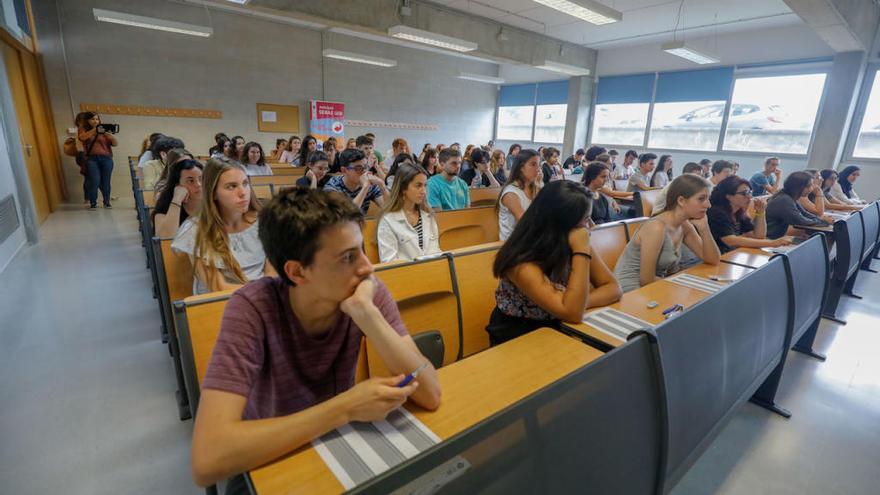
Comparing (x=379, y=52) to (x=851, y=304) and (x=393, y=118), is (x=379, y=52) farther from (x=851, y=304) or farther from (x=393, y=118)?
(x=851, y=304)

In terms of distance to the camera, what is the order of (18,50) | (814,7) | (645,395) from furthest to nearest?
(18,50)
(814,7)
(645,395)

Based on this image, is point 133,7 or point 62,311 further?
point 133,7

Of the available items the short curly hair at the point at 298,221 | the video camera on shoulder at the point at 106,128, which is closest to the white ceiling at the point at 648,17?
the video camera on shoulder at the point at 106,128

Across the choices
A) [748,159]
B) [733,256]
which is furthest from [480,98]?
[733,256]

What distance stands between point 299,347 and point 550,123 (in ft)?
39.2

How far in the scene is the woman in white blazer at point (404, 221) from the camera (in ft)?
8.36

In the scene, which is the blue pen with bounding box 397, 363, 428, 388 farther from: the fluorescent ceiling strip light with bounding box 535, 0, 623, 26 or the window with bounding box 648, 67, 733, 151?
the window with bounding box 648, 67, 733, 151

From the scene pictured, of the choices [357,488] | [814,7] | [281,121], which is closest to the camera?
[357,488]

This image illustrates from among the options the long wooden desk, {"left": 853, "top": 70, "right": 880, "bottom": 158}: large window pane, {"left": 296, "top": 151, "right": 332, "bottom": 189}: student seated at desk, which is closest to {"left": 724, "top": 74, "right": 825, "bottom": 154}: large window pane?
{"left": 853, "top": 70, "right": 880, "bottom": 158}: large window pane

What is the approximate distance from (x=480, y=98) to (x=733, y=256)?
36.6 feet

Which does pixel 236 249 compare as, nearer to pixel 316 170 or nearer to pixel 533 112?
pixel 316 170

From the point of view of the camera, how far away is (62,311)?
3.08 meters

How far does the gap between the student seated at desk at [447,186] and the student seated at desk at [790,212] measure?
2.96 meters

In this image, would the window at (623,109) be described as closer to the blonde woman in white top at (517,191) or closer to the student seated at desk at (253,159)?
the blonde woman in white top at (517,191)
